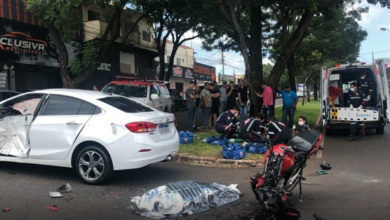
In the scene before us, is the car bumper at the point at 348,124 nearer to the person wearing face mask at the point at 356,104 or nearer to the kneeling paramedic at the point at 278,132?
the person wearing face mask at the point at 356,104

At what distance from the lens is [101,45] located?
1620 centimetres

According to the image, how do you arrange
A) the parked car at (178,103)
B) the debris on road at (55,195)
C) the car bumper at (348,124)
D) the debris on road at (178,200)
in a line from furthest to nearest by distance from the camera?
the parked car at (178,103) → the car bumper at (348,124) → the debris on road at (55,195) → the debris on road at (178,200)

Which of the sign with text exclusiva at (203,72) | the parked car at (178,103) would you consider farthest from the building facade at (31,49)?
the sign with text exclusiva at (203,72)

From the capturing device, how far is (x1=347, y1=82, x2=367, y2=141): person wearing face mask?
11992mm

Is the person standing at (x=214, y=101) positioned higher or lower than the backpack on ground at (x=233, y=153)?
higher

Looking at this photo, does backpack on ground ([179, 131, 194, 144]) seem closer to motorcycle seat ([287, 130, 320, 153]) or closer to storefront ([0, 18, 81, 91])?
motorcycle seat ([287, 130, 320, 153])

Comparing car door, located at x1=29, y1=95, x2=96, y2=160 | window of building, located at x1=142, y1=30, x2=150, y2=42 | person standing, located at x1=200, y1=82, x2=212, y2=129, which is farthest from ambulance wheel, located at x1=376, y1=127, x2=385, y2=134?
window of building, located at x1=142, y1=30, x2=150, y2=42

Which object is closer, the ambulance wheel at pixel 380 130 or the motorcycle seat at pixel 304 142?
the motorcycle seat at pixel 304 142

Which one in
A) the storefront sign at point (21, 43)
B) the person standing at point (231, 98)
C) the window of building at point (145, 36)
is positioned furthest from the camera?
the window of building at point (145, 36)

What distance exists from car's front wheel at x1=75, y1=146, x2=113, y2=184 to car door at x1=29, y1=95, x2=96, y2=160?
281 millimetres

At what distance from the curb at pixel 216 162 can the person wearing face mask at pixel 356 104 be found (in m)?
5.03

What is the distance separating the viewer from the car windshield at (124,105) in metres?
6.60

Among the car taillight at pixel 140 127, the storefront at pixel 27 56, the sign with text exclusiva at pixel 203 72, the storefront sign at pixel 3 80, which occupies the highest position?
the sign with text exclusiva at pixel 203 72

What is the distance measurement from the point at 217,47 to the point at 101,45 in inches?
489
